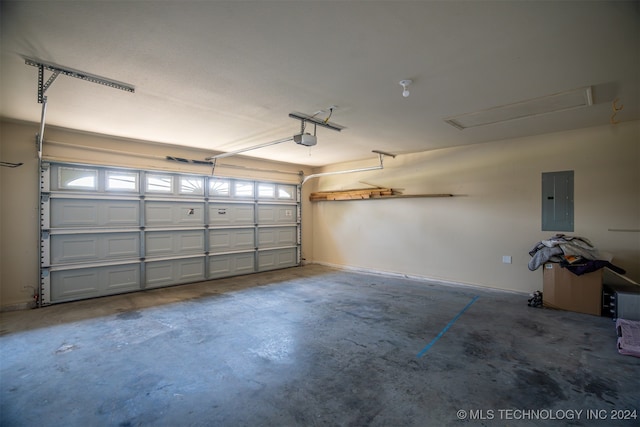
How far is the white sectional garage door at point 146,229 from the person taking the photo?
180 inches

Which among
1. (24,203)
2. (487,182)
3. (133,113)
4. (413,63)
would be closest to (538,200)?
(487,182)

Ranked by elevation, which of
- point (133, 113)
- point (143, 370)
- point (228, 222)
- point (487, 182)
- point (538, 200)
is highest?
point (133, 113)

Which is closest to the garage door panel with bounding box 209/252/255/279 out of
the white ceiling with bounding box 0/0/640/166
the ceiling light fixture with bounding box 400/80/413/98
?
the white ceiling with bounding box 0/0/640/166

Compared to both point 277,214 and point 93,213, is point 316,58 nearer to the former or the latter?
point 93,213

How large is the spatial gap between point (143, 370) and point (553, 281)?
5.07 meters

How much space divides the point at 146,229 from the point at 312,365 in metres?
4.23

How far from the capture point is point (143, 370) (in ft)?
8.53

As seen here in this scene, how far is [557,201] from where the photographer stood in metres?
4.63

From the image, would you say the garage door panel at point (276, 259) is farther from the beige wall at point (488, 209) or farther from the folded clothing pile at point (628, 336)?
the folded clothing pile at point (628, 336)

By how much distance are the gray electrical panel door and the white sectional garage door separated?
5368 millimetres

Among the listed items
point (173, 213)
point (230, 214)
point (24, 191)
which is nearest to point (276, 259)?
point (230, 214)

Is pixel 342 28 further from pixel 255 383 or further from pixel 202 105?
pixel 255 383

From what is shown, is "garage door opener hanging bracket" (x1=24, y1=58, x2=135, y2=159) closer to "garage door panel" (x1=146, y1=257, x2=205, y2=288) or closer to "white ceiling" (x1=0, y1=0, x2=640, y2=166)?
"white ceiling" (x1=0, y1=0, x2=640, y2=166)

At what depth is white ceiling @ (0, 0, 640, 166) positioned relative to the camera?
1922 mm
